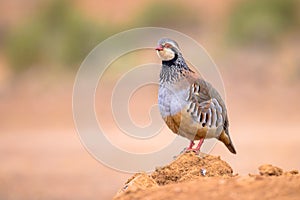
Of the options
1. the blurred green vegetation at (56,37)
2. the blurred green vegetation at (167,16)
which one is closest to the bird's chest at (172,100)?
the blurred green vegetation at (56,37)

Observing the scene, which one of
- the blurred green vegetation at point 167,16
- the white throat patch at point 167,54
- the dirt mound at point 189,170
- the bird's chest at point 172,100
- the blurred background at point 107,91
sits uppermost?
the blurred green vegetation at point 167,16

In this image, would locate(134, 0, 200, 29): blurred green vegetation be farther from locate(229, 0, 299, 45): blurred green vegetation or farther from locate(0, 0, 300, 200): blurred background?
locate(229, 0, 299, 45): blurred green vegetation

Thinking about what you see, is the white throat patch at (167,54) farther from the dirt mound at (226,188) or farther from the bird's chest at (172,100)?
the dirt mound at (226,188)

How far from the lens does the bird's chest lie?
8086 millimetres

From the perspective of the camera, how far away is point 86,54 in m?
27.5

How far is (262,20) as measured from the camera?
27031mm

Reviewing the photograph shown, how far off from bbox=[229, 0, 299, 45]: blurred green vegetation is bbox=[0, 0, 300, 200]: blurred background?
29 millimetres

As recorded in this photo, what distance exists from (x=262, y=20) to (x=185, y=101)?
19198 mm

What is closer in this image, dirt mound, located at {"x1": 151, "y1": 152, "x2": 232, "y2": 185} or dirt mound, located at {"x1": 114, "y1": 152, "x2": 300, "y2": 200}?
dirt mound, located at {"x1": 114, "y1": 152, "x2": 300, "y2": 200}

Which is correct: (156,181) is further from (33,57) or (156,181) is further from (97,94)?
(33,57)

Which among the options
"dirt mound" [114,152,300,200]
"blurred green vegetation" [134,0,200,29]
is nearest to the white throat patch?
"dirt mound" [114,152,300,200]

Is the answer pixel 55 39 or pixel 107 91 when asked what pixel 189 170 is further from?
pixel 55 39

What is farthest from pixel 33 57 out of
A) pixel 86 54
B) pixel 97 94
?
pixel 97 94

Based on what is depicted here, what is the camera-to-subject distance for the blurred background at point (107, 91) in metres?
16.9
